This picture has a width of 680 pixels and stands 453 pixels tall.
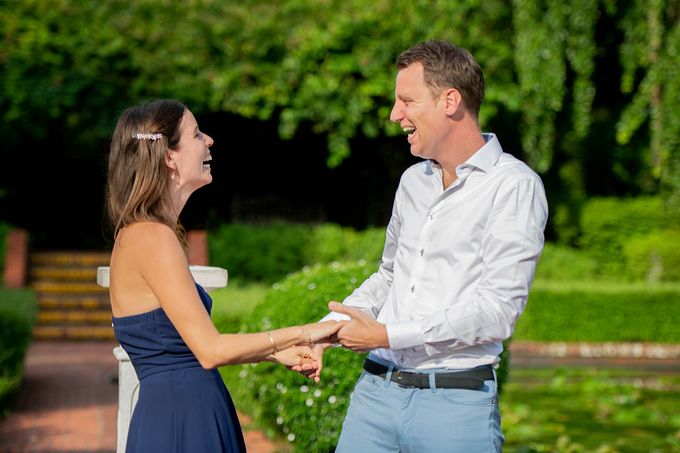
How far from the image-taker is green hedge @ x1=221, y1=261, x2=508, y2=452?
17.8 feet

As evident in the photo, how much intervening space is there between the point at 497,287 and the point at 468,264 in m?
0.13

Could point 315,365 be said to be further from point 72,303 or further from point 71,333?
point 72,303

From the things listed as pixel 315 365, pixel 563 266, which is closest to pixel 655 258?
pixel 563 266

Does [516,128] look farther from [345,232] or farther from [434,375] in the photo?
[434,375]

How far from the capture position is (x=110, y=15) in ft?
51.5

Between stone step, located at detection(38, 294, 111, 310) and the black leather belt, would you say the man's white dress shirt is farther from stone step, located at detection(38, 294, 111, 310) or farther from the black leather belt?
stone step, located at detection(38, 294, 111, 310)

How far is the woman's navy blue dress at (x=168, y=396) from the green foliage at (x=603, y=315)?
10955 millimetres

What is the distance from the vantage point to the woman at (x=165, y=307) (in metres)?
2.89

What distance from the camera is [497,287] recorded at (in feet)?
9.27

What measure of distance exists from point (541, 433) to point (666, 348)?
263 inches

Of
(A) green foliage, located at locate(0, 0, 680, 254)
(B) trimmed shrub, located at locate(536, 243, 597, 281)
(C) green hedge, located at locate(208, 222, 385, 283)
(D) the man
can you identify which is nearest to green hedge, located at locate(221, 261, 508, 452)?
(D) the man

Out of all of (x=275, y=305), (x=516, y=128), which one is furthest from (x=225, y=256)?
(x=275, y=305)

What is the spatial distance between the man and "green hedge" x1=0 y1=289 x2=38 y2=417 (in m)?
4.80

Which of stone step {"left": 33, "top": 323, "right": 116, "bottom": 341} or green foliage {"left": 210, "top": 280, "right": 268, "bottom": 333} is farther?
stone step {"left": 33, "top": 323, "right": 116, "bottom": 341}
